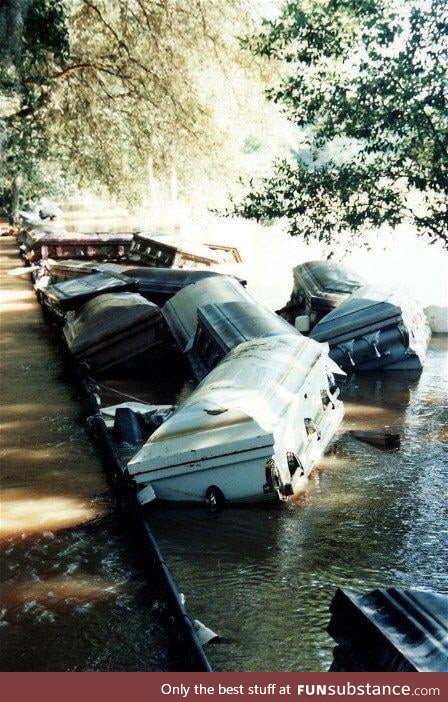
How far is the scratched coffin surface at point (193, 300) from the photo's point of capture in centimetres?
1459

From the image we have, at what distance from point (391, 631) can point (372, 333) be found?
1076 centimetres

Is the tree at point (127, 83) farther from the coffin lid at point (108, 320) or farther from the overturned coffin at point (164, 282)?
the coffin lid at point (108, 320)

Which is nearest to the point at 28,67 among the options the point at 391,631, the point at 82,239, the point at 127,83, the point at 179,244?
the point at 127,83

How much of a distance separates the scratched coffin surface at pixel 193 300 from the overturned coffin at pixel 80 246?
536 inches

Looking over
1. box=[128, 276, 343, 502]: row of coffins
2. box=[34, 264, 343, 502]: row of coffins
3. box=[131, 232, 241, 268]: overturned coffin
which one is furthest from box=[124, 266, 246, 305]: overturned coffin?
box=[131, 232, 241, 268]: overturned coffin

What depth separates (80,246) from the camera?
29.2 m

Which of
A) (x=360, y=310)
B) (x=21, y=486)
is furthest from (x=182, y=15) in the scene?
(x=21, y=486)

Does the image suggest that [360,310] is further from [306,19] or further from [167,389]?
[306,19]

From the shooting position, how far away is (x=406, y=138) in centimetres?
1353

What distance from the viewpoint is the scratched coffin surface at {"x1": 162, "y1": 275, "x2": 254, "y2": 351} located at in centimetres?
1459

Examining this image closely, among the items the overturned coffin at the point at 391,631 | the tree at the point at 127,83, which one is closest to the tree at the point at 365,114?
the tree at the point at 127,83

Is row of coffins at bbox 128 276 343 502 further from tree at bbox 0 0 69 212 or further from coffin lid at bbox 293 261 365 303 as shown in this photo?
tree at bbox 0 0 69 212

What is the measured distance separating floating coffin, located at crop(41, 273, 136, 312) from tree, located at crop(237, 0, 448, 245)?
3.70 m

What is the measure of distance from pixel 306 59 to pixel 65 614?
32.4 feet
